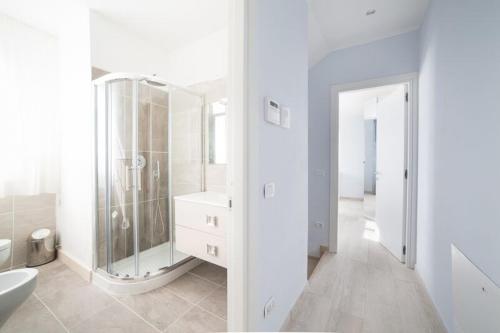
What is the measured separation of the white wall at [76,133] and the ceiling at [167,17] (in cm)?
28

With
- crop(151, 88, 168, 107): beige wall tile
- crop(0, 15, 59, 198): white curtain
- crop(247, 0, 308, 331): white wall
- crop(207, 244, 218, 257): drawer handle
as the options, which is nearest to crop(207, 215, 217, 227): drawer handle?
crop(207, 244, 218, 257): drawer handle

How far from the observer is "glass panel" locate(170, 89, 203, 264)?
2.19 meters

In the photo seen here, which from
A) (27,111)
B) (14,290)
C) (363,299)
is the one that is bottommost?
(363,299)

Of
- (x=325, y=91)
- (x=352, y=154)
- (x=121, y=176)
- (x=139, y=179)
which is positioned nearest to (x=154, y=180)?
(x=139, y=179)

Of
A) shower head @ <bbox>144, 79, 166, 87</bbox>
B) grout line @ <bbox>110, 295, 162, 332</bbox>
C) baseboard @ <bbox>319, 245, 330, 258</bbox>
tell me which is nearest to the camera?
grout line @ <bbox>110, 295, 162, 332</bbox>

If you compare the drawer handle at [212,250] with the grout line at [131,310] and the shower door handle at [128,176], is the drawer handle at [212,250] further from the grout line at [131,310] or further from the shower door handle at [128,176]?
the shower door handle at [128,176]

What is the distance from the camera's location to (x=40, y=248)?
2.05m

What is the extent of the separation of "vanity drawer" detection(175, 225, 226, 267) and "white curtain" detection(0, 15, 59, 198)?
1632mm

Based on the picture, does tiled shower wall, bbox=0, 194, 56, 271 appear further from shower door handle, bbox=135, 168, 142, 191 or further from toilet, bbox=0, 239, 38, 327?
shower door handle, bbox=135, 168, 142, 191

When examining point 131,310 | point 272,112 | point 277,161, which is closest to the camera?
point 272,112

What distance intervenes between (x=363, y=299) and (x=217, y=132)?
2124 mm

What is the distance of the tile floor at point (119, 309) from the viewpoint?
1332 mm

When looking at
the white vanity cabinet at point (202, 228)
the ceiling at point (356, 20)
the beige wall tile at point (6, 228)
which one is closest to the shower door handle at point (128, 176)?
the white vanity cabinet at point (202, 228)

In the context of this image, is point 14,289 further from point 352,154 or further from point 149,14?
point 352,154
